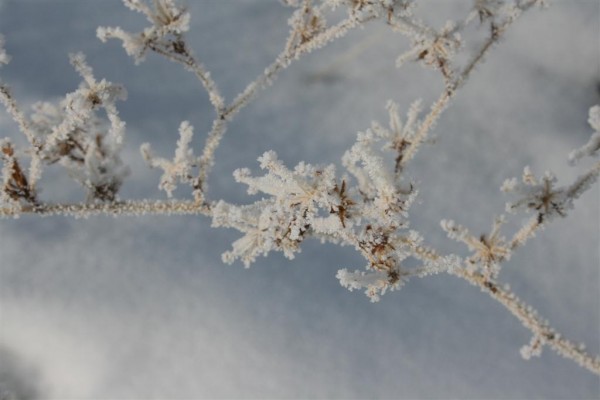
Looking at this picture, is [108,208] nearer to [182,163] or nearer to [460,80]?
[182,163]

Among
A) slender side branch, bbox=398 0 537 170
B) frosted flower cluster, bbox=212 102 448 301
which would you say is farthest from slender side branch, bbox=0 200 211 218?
slender side branch, bbox=398 0 537 170

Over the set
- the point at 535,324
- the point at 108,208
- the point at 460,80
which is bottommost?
the point at 108,208

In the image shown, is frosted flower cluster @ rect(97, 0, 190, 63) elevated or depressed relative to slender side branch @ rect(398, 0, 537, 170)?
depressed

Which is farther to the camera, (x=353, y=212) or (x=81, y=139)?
(x=81, y=139)

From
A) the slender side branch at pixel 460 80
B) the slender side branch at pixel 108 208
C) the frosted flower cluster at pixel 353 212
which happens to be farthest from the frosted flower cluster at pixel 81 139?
the slender side branch at pixel 460 80

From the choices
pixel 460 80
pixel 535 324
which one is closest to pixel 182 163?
pixel 460 80

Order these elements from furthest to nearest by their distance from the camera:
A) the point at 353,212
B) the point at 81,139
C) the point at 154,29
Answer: the point at 81,139
the point at 154,29
the point at 353,212

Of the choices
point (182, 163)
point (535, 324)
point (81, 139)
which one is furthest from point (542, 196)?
Result: point (81, 139)

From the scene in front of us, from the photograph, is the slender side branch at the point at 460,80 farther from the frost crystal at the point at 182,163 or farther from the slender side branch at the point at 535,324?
the frost crystal at the point at 182,163

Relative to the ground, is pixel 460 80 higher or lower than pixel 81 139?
higher

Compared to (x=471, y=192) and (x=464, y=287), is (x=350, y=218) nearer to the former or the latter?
(x=464, y=287)

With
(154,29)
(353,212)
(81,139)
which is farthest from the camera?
(81,139)

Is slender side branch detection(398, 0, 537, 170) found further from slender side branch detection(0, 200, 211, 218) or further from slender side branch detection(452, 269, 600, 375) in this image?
slender side branch detection(0, 200, 211, 218)
